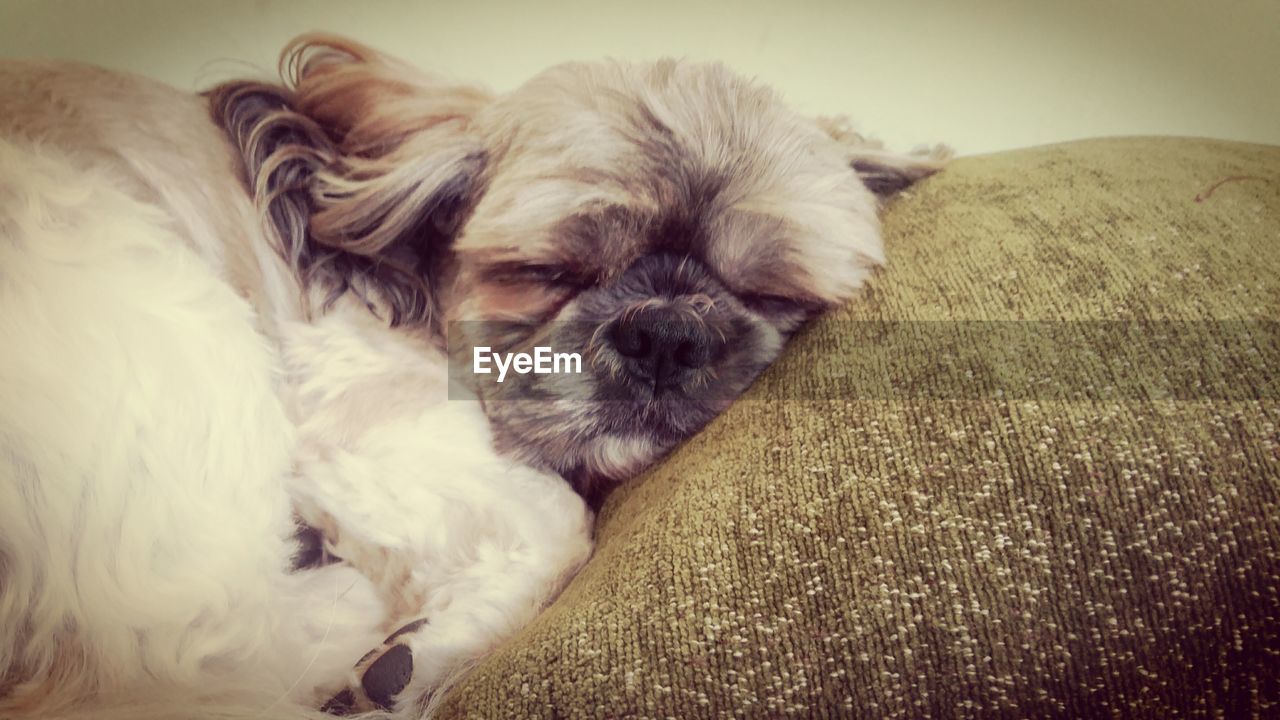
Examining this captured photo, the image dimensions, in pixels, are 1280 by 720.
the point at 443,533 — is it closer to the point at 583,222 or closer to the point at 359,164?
the point at 583,222

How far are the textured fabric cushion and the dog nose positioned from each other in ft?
0.66

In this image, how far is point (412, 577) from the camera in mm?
824

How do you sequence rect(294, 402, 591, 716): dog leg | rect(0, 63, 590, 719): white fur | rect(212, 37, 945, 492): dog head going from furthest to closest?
rect(212, 37, 945, 492): dog head, rect(294, 402, 591, 716): dog leg, rect(0, 63, 590, 719): white fur

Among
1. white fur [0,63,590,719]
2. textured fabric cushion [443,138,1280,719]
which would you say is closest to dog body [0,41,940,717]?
white fur [0,63,590,719]

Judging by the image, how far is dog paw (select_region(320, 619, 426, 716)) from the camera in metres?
0.71

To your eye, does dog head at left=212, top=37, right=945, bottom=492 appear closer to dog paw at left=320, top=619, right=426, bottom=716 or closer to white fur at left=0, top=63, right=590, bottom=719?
white fur at left=0, top=63, right=590, bottom=719

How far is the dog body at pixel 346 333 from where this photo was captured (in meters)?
0.67

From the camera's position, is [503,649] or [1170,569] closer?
[1170,569]

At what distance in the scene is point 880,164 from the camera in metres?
1.05

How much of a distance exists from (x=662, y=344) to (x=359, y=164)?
20.6 inches

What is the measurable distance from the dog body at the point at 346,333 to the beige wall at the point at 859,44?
0.06 meters

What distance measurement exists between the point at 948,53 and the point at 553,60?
57cm

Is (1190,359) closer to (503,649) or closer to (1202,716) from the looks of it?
(1202,716)

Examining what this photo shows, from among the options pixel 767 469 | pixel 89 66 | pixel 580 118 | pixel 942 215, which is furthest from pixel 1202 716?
pixel 89 66
